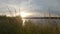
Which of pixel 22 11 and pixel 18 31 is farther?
pixel 22 11

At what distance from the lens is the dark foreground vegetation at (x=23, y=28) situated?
19.1 feet

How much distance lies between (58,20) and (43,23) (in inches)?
26.2

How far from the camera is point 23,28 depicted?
6043mm

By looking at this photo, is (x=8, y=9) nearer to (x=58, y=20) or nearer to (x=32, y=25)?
(x=32, y=25)

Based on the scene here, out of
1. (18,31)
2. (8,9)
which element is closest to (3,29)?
(18,31)

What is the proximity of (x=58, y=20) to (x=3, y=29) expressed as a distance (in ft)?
7.61

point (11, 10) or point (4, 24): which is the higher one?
point (11, 10)

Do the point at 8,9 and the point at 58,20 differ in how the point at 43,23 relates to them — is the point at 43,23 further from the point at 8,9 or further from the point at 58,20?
the point at 8,9

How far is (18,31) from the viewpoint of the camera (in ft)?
19.5

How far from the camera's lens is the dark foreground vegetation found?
19.1 feet


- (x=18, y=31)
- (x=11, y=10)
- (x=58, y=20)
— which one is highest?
(x=11, y=10)

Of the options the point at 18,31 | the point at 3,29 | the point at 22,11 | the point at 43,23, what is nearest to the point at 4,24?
the point at 3,29

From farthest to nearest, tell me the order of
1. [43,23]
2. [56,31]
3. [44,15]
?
[44,15] → [43,23] → [56,31]

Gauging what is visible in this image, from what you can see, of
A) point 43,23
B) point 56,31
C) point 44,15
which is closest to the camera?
point 56,31
